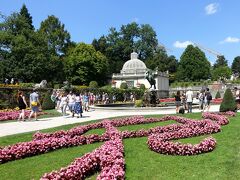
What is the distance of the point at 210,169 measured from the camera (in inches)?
317

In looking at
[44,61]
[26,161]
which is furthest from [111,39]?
[26,161]

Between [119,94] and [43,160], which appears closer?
[43,160]

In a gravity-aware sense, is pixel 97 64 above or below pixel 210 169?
above

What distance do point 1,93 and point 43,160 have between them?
2183 cm

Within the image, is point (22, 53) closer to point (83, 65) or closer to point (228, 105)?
point (83, 65)

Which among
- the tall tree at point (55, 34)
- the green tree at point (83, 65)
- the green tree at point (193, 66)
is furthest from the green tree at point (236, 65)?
the tall tree at point (55, 34)

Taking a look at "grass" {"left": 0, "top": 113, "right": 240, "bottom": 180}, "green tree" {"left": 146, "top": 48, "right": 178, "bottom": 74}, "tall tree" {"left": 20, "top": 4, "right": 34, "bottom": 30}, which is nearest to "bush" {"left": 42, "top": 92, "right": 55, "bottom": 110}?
"grass" {"left": 0, "top": 113, "right": 240, "bottom": 180}

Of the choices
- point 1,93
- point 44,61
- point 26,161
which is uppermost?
point 44,61

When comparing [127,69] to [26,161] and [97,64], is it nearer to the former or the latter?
[97,64]

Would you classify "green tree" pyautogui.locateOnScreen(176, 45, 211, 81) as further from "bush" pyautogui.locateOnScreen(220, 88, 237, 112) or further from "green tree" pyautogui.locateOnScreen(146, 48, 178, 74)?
"bush" pyautogui.locateOnScreen(220, 88, 237, 112)

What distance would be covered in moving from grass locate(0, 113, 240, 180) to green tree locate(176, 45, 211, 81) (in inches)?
3264

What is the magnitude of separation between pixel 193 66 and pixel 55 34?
38.9m

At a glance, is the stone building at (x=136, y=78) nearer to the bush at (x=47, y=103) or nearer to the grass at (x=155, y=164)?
the bush at (x=47, y=103)

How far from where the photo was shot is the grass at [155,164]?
7.79m
